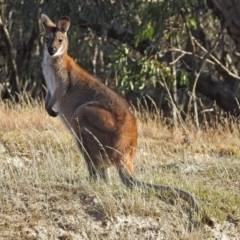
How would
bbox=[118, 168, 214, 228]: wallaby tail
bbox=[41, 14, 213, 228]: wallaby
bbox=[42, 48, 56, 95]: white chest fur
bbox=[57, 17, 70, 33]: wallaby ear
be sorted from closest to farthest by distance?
bbox=[118, 168, 214, 228]: wallaby tail → bbox=[41, 14, 213, 228]: wallaby → bbox=[42, 48, 56, 95]: white chest fur → bbox=[57, 17, 70, 33]: wallaby ear

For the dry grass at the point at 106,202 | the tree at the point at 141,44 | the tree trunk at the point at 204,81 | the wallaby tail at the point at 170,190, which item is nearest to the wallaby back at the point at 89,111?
the wallaby tail at the point at 170,190

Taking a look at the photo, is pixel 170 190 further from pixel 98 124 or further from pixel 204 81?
pixel 204 81

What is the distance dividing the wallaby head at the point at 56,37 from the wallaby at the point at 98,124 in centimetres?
35

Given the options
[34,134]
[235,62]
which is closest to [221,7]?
[34,134]

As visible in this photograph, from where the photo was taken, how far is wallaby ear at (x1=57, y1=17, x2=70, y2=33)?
8.80 metres

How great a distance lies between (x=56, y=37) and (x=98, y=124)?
5.29 ft

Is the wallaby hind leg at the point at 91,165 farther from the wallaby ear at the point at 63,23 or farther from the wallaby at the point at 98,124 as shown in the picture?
the wallaby ear at the point at 63,23

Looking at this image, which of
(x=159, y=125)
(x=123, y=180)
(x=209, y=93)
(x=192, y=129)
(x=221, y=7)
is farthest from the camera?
(x=209, y=93)

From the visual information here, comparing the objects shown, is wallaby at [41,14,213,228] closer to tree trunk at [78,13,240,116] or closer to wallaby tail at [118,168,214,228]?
wallaby tail at [118,168,214,228]

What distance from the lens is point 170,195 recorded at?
7129mm

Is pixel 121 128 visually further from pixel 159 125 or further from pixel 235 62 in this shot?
pixel 235 62

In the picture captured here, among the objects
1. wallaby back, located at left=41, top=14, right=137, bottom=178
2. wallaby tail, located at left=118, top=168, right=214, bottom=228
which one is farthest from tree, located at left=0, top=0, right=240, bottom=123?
wallaby tail, located at left=118, top=168, right=214, bottom=228

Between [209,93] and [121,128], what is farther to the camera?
[209,93]

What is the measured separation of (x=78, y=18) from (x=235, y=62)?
8717mm
